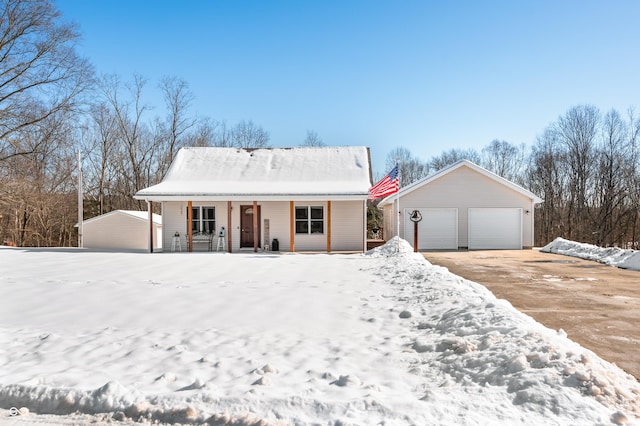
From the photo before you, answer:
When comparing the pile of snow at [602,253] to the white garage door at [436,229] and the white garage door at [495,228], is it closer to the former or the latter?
the white garage door at [495,228]

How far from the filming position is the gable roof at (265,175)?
1684 centimetres

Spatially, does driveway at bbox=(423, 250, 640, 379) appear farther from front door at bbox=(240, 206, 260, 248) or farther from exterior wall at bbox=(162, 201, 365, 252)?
front door at bbox=(240, 206, 260, 248)

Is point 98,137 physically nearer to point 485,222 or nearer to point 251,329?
point 485,222

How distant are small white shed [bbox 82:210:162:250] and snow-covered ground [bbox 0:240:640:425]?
13.8 m

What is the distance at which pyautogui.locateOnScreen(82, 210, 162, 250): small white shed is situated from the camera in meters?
20.9

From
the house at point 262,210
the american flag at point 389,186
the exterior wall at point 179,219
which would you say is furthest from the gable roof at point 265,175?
A: the american flag at point 389,186

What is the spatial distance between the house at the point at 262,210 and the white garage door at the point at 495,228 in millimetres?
5946

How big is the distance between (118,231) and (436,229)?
16535mm

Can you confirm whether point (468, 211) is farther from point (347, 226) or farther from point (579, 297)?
point (579, 297)

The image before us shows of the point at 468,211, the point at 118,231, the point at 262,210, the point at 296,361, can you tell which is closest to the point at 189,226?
the point at 262,210

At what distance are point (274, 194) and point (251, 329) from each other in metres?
11.8

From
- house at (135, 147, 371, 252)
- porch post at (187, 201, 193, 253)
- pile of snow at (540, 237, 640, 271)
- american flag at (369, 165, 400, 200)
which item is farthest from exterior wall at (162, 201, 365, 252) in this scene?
pile of snow at (540, 237, 640, 271)

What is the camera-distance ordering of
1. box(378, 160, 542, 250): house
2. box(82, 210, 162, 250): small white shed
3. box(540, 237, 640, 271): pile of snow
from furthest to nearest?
box(82, 210, 162, 250): small white shed < box(378, 160, 542, 250): house < box(540, 237, 640, 271): pile of snow

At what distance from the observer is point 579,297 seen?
7.61 metres
